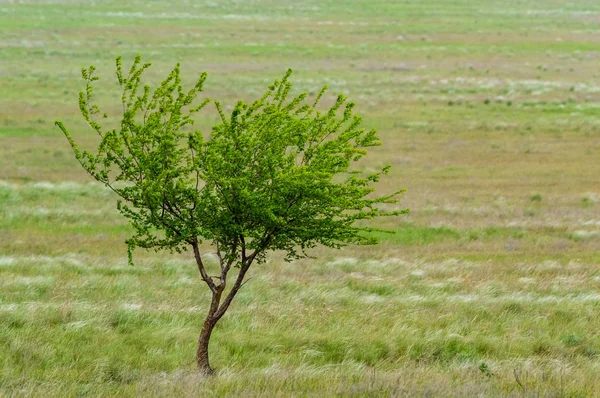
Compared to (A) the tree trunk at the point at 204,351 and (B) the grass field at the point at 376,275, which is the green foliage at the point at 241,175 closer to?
(A) the tree trunk at the point at 204,351

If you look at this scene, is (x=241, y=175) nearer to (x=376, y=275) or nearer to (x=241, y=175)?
(x=241, y=175)

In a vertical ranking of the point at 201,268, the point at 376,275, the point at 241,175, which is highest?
the point at 241,175

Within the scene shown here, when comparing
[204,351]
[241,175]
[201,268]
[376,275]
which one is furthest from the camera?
[376,275]

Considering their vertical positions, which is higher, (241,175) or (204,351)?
→ (241,175)

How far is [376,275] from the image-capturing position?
1798cm

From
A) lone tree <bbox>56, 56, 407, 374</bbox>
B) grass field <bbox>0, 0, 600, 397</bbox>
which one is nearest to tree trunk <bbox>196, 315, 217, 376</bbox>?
grass field <bbox>0, 0, 600, 397</bbox>

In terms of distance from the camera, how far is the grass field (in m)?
9.94

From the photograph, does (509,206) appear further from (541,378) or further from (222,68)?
(222,68)

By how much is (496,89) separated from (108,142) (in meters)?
52.5

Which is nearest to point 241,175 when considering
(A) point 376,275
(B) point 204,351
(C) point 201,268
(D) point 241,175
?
(D) point 241,175

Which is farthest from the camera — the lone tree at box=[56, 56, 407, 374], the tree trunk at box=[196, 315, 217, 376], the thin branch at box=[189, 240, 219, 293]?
the tree trunk at box=[196, 315, 217, 376]

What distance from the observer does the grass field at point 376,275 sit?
32.6 feet

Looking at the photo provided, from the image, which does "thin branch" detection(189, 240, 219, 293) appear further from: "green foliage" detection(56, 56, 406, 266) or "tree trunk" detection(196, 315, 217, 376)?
"tree trunk" detection(196, 315, 217, 376)

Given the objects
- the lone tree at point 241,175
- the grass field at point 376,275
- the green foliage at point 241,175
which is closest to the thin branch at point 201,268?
the lone tree at point 241,175
